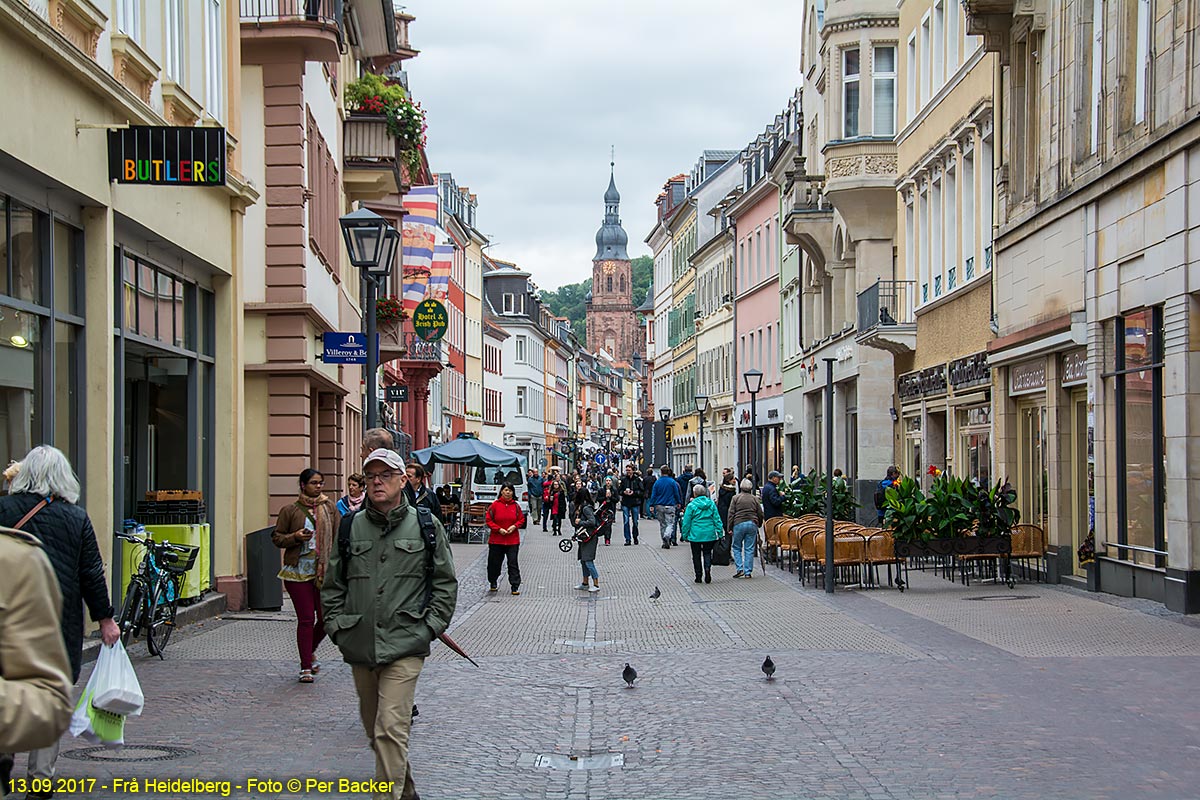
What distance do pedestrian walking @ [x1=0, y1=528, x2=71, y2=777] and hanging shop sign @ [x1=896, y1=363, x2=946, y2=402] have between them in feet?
89.8

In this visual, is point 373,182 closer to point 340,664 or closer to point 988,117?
point 988,117

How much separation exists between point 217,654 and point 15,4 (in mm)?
5927

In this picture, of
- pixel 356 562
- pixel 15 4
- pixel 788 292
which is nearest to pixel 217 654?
pixel 15 4

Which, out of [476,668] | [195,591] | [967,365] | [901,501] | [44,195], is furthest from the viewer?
[967,365]

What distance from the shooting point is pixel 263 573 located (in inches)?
727

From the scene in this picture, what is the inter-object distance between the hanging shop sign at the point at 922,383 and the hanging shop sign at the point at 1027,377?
5.28 m

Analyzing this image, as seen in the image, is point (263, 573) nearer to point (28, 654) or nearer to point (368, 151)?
point (368, 151)

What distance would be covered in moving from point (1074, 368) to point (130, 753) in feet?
49.5

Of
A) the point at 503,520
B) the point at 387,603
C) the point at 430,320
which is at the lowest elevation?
the point at 503,520

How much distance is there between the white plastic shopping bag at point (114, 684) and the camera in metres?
7.38

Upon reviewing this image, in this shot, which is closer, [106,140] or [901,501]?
[106,140]

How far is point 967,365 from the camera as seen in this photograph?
27.4 m

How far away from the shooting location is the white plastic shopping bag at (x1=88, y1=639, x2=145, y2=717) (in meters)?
7.38

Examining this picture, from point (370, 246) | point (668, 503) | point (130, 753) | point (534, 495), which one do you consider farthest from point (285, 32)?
point (534, 495)
